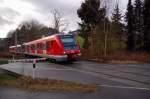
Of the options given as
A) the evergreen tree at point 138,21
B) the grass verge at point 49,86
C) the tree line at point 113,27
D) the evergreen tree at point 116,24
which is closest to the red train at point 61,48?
the tree line at point 113,27

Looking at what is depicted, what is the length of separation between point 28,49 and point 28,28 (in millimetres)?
65735

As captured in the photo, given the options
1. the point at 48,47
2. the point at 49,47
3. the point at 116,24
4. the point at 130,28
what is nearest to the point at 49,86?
the point at 49,47

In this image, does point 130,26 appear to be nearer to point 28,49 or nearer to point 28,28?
point 28,49

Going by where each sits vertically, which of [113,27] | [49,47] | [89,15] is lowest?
[49,47]

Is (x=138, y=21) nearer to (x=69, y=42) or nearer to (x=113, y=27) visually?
(x=113, y=27)

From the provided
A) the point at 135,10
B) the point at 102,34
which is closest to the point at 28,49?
the point at 102,34

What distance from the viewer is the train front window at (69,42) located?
3402 centimetres

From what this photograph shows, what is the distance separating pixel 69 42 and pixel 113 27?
78.1ft

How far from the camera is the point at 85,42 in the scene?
212 ft

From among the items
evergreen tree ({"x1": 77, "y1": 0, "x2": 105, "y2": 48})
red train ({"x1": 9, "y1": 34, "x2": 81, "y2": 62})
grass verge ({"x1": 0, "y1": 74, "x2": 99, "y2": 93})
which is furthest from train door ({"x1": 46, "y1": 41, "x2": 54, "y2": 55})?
evergreen tree ({"x1": 77, "y1": 0, "x2": 105, "y2": 48})

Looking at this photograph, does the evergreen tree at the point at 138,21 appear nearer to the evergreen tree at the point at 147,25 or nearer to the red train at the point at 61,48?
the evergreen tree at the point at 147,25

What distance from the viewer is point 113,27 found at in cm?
5712

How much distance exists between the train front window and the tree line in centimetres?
1264

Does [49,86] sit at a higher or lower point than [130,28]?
lower
